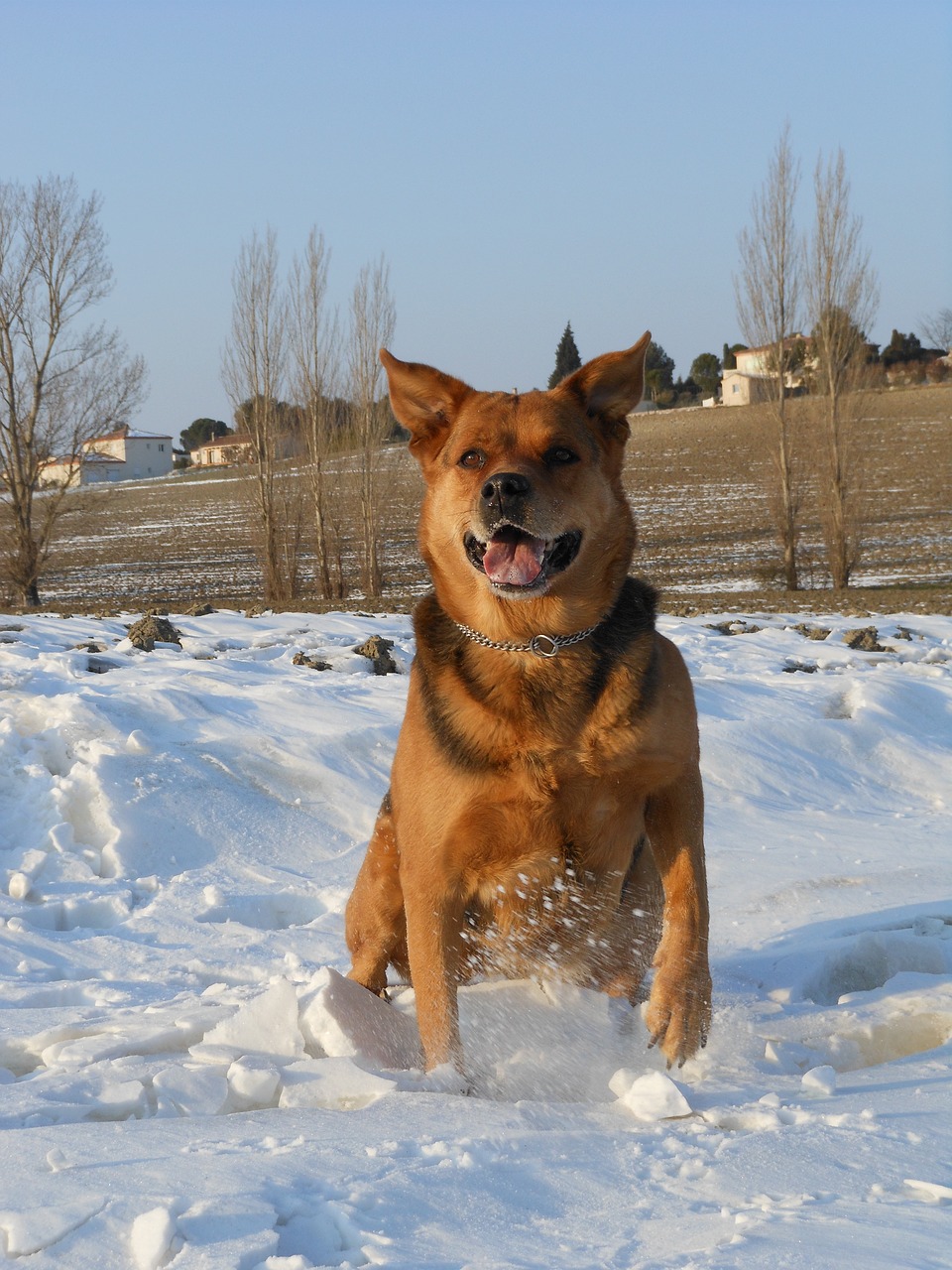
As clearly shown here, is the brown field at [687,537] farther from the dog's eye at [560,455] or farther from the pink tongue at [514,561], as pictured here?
the pink tongue at [514,561]

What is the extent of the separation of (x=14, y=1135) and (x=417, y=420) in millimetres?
2459

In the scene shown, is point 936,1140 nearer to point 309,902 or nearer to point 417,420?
point 417,420

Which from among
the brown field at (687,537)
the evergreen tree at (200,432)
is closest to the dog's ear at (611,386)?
the brown field at (687,537)

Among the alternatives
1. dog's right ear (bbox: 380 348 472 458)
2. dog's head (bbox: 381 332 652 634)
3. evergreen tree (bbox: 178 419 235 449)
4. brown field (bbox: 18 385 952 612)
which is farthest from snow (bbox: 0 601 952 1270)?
evergreen tree (bbox: 178 419 235 449)

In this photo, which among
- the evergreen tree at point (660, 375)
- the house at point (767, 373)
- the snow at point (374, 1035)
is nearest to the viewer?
the snow at point (374, 1035)

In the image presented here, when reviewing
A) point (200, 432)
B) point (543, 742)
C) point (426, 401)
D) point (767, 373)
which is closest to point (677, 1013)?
point (543, 742)

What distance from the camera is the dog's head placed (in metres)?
3.48

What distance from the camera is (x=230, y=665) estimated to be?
8.94 meters

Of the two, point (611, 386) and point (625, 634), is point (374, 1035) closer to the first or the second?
point (625, 634)

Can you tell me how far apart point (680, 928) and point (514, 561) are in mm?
1190

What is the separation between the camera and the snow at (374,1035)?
2.12 metres

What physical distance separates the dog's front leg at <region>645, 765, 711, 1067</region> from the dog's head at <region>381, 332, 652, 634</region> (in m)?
0.64

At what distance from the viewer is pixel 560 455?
144 inches

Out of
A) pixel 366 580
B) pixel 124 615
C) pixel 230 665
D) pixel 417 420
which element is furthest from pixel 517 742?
pixel 366 580
